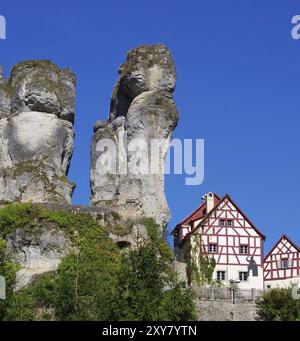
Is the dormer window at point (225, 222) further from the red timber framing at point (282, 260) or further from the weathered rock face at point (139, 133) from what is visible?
the weathered rock face at point (139, 133)

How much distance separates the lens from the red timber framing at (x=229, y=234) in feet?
244

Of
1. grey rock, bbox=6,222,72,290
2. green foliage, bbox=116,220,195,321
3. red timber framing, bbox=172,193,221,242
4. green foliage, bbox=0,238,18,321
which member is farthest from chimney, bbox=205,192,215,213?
green foliage, bbox=116,220,195,321

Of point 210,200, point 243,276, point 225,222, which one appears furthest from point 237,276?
point 210,200

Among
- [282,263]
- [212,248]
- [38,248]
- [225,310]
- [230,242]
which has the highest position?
[230,242]

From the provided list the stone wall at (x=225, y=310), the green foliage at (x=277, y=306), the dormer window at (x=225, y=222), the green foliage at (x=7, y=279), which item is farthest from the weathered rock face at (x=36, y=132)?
the dormer window at (x=225, y=222)

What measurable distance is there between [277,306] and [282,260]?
21.3 m

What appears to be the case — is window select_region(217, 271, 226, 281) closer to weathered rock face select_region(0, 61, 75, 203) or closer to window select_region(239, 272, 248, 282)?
window select_region(239, 272, 248, 282)

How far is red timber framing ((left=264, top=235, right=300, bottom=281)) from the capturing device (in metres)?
76.4

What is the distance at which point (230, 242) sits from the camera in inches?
2950

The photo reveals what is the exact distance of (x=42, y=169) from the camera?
2254 inches

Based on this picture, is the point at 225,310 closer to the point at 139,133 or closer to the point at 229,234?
the point at 139,133

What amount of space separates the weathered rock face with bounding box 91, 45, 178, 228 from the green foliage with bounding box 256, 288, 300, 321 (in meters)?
6.75

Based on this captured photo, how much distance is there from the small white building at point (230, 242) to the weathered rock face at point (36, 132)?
16748 mm

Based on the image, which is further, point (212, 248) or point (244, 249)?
point (244, 249)
